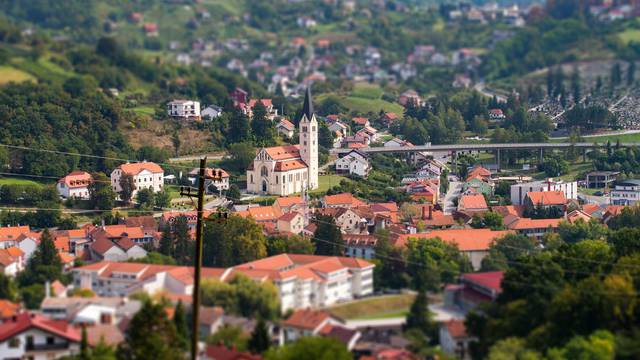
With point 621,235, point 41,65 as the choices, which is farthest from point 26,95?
point 621,235

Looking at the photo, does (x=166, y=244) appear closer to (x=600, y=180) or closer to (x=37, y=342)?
(x=37, y=342)

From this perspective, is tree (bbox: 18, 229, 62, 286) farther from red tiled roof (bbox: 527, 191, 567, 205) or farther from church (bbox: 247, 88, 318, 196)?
red tiled roof (bbox: 527, 191, 567, 205)

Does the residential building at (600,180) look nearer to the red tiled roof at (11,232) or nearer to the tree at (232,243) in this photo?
the tree at (232,243)

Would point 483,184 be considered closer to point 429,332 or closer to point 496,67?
point 429,332

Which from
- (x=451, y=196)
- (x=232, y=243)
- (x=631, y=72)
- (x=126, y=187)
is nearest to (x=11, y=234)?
(x=126, y=187)

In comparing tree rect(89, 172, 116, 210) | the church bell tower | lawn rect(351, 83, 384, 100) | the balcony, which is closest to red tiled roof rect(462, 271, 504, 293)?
the balcony

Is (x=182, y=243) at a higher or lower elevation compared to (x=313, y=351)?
higher

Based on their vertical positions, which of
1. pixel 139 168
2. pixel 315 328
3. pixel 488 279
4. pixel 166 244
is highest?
pixel 139 168
